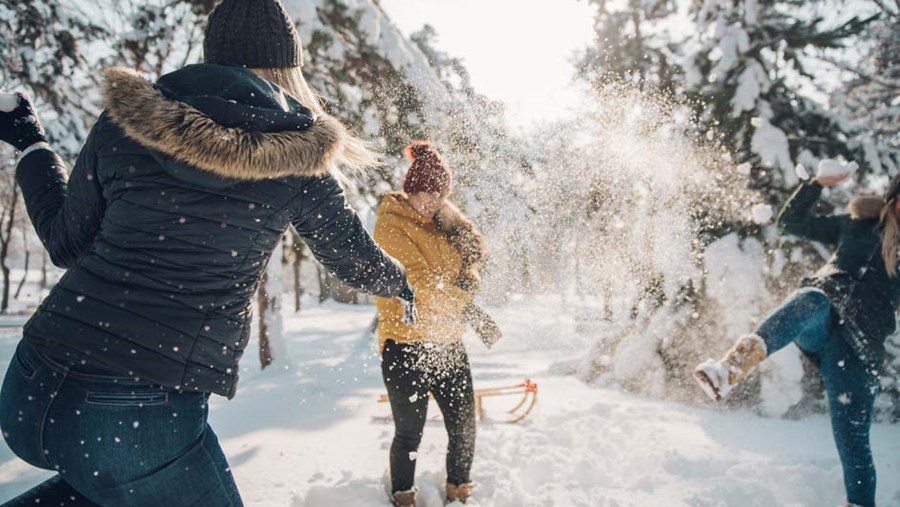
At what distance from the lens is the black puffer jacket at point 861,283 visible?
2654 mm

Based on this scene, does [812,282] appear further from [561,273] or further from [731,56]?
[561,273]

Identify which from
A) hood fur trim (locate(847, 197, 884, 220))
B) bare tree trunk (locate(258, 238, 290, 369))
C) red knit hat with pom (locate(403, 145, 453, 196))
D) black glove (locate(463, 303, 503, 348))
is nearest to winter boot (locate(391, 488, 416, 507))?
black glove (locate(463, 303, 503, 348))

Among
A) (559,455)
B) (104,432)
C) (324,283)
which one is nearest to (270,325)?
A: (559,455)

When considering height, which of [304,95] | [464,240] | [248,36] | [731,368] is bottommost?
[731,368]

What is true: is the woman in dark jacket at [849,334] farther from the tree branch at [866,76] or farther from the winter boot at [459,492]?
the tree branch at [866,76]

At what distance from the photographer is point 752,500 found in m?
2.97

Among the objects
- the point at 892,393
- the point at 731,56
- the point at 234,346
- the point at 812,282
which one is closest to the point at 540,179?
the point at 731,56

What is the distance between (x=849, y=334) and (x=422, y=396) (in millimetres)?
2099

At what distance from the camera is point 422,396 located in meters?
2.49

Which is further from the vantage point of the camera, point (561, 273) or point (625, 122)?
point (561, 273)

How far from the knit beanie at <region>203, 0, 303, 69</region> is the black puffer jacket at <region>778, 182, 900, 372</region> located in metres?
2.82

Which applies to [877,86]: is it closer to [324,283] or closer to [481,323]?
[481,323]

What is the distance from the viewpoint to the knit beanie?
141 cm

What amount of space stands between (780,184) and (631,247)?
7.01 feet
